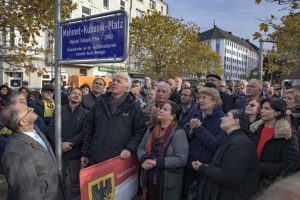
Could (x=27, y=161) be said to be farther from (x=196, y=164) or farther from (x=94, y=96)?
(x=94, y=96)

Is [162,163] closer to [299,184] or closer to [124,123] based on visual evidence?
[124,123]

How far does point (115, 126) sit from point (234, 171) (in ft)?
5.28

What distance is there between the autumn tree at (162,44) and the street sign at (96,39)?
24.1 meters

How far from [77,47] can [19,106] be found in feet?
2.56

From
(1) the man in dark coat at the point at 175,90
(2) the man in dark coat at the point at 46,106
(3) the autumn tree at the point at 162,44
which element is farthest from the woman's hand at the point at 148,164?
(3) the autumn tree at the point at 162,44

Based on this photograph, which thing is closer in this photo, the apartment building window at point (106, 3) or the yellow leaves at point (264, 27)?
the yellow leaves at point (264, 27)

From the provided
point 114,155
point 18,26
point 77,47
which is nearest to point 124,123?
point 114,155

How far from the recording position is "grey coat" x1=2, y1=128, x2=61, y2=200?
280 centimetres

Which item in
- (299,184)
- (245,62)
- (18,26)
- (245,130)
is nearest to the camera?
(299,184)

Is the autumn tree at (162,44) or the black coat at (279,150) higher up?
the autumn tree at (162,44)

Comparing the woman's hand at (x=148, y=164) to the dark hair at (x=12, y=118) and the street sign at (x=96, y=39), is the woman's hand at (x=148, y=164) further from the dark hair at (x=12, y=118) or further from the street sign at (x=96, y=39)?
the dark hair at (x=12, y=118)

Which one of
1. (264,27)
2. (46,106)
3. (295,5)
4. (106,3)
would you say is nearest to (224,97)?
(264,27)

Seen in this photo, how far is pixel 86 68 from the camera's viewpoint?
32562mm

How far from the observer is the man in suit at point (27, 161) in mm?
2809
